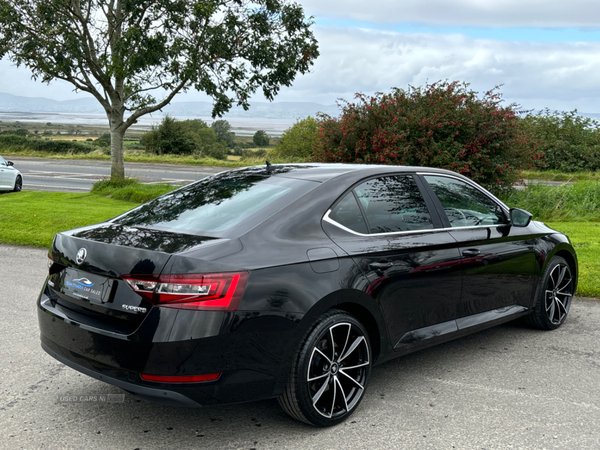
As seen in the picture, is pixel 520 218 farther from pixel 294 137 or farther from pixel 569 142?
pixel 294 137

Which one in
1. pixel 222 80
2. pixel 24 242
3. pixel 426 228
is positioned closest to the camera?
pixel 426 228

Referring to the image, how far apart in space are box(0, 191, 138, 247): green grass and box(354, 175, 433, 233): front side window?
7377 mm

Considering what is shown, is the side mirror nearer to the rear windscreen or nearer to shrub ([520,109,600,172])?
the rear windscreen

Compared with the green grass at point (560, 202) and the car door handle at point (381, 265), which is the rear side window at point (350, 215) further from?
the green grass at point (560, 202)

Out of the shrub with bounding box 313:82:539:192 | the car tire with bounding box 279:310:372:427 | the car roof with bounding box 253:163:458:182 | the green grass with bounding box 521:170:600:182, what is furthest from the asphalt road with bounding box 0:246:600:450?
the green grass with bounding box 521:170:600:182

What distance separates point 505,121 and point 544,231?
944 cm

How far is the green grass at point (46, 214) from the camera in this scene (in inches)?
421

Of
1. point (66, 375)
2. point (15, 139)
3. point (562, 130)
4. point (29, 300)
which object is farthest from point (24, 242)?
point (15, 139)

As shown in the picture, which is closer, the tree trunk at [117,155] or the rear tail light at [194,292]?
the rear tail light at [194,292]

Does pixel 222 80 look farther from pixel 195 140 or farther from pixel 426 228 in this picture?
pixel 195 140

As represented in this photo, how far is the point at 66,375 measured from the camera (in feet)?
14.9

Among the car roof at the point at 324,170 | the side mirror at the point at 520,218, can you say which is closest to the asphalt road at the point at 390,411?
the side mirror at the point at 520,218

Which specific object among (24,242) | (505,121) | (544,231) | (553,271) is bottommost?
(24,242)

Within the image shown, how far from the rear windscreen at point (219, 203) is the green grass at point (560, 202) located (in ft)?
35.3
